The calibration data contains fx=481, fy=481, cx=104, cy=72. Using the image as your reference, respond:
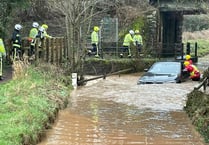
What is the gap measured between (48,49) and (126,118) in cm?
906

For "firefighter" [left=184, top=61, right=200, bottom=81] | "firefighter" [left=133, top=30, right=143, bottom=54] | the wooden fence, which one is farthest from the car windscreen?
"firefighter" [left=133, top=30, right=143, bottom=54]

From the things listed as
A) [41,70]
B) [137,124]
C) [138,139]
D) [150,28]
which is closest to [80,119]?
[137,124]

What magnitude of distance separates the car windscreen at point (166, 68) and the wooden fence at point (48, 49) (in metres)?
4.57

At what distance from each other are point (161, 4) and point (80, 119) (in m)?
21.0

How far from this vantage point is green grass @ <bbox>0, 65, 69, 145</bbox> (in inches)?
383

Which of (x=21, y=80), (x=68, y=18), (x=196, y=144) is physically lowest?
(x=196, y=144)

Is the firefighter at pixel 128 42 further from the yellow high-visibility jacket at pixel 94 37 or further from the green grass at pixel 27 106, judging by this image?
the green grass at pixel 27 106

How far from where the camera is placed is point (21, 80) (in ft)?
53.0

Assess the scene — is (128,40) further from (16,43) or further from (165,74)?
(16,43)

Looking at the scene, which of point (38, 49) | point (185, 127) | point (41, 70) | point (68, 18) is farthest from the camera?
point (68, 18)

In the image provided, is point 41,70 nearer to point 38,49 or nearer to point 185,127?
point 38,49

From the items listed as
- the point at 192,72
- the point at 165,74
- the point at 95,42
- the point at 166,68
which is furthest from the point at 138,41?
the point at 165,74

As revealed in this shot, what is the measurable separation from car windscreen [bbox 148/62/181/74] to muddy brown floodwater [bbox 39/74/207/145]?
107cm

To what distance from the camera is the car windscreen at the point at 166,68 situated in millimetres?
21453
